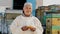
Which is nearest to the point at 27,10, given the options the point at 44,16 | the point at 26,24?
the point at 26,24

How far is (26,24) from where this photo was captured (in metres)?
3.27

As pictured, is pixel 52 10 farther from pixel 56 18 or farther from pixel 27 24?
pixel 27 24

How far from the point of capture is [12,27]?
3.32 m

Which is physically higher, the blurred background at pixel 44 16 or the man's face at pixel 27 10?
the man's face at pixel 27 10

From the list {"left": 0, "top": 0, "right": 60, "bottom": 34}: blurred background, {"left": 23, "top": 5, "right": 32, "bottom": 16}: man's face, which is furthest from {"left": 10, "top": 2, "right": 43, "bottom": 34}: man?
{"left": 0, "top": 0, "right": 60, "bottom": 34}: blurred background

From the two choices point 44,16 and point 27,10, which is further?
point 44,16

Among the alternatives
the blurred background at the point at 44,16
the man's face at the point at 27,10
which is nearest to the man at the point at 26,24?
the man's face at the point at 27,10

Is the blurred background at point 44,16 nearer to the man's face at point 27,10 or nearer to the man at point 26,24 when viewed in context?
the man at point 26,24

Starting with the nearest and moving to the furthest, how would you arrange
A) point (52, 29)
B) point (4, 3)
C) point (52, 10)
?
point (52, 29), point (52, 10), point (4, 3)

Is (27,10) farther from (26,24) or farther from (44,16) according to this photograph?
(44,16)

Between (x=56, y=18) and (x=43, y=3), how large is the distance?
3.58 ft

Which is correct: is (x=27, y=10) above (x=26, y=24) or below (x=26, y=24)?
above

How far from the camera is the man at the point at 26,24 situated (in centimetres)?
325

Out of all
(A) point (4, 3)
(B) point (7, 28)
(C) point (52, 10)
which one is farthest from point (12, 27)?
(A) point (4, 3)
